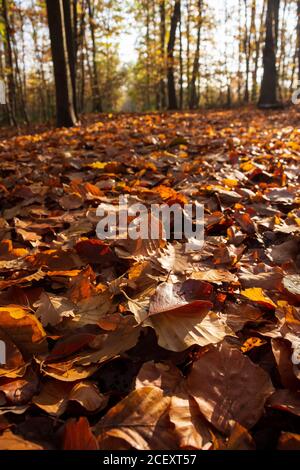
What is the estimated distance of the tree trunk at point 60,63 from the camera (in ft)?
20.5

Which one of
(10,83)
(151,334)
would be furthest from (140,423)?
(10,83)

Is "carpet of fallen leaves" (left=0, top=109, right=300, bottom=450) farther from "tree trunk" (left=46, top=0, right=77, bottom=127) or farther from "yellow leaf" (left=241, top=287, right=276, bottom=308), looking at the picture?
"tree trunk" (left=46, top=0, right=77, bottom=127)

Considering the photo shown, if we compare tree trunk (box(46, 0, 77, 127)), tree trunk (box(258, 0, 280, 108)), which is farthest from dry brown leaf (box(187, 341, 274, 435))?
tree trunk (box(258, 0, 280, 108))

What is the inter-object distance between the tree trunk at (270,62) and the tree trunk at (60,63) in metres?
6.94

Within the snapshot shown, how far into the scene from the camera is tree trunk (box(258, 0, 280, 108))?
1089cm

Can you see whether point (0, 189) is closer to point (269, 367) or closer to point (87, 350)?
point (87, 350)

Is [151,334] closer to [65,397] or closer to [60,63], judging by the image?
[65,397]

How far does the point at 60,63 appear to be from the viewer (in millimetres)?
6641

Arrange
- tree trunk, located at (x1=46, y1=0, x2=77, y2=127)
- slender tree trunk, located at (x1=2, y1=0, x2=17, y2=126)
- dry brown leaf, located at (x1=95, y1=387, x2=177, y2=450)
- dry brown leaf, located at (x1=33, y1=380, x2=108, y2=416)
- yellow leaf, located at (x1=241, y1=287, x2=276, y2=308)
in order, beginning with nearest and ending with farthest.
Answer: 1. dry brown leaf, located at (x1=95, y1=387, x2=177, y2=450)
2. dry brown leaf, located at (x1=33, y1=380, x2=108, y2=416)
3. yellow leaf, located at (x1=241, y1=287, x2=276, y2=308)
4. tree trunk, located at (x1=46, y1=0, x2=77, y2=127)
5. slender tree trunk, located at (x1=2, y1=0, x2=17, y2=126)

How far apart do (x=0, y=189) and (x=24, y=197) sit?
0.28 metres

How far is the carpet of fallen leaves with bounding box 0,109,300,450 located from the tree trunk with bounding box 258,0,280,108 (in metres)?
10.6

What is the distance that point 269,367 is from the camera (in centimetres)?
101
